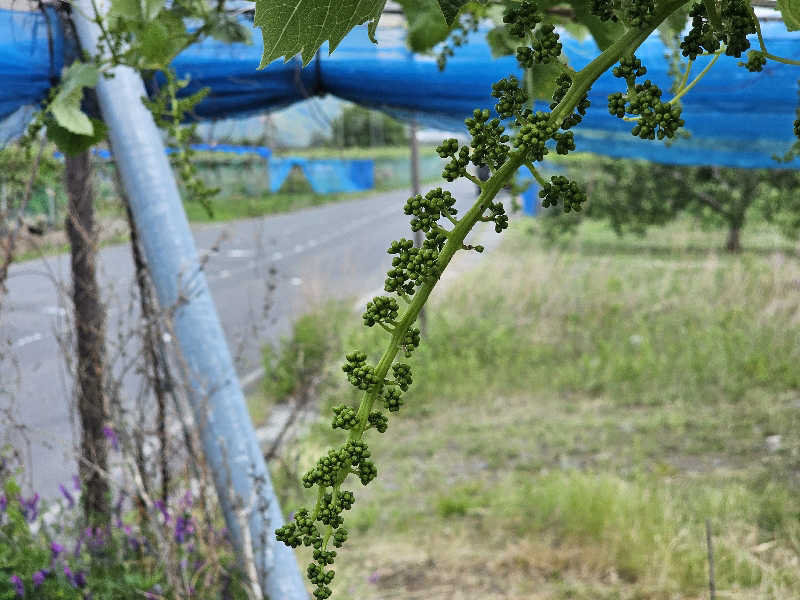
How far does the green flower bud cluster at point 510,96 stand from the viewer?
0.40 m

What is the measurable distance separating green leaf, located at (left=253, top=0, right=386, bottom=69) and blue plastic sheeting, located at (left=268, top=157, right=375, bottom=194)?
2631 cm

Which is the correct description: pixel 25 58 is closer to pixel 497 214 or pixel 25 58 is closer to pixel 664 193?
pixel 497 214

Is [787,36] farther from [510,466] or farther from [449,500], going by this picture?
[510,466]

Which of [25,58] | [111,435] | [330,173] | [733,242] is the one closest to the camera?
[25,58]

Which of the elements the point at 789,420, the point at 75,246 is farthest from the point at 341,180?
the point at 75,246

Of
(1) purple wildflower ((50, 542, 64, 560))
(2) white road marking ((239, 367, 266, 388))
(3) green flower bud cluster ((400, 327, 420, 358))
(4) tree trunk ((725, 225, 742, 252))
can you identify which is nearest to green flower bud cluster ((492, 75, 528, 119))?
(3) green flower bud cluster ((400, 327, 420, 358))

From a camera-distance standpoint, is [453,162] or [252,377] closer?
[453,162]

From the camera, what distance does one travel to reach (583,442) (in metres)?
5.83

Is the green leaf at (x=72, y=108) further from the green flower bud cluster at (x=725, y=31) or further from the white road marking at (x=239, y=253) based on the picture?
the white road marking at (x=239, y=253)

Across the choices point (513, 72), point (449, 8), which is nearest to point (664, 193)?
point (513, 72)

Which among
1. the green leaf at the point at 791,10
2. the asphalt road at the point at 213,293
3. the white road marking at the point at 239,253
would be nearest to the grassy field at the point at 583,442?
the asphalt road at the point at 213,293

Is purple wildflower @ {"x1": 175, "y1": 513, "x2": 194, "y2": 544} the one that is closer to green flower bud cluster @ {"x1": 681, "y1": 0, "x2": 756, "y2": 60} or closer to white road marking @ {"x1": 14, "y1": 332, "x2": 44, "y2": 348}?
green flower bud cluster @ {"x1": 681, "y1": 0, "x2": 756, "y2": 60}

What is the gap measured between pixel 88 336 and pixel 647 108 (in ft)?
10.6

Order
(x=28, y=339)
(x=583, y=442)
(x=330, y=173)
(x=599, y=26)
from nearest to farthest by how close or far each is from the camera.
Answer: (x=599, y=26) < (x=583, y=442) < (x=28, y=339) < (x=330, y=173)
